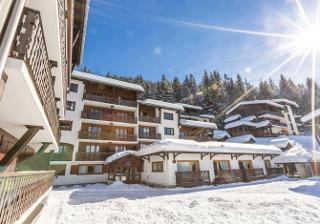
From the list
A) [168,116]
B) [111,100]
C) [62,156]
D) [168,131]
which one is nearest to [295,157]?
[168,131]

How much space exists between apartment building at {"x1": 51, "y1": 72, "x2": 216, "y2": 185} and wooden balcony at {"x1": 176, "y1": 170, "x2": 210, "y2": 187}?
23.9 ft

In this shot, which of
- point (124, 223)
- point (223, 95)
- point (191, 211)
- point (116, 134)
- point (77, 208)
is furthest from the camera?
point (223, 95)

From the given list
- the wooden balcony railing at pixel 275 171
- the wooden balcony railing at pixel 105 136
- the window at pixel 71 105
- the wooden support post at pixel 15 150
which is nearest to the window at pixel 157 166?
the wooden balcony railing at pixel 105 136

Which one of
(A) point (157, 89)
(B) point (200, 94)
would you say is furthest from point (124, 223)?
(B) point (200, 94)

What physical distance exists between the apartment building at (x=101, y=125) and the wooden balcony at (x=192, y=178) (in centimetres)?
728

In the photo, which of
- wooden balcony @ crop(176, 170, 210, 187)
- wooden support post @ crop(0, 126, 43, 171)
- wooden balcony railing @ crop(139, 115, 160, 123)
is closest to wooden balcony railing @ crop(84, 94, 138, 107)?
wooden balcony railing @ crop(139, 115, 160, 123)

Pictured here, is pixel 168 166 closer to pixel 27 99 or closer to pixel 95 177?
pixel 95 177

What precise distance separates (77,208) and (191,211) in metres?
5.81

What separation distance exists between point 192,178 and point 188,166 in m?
1.57

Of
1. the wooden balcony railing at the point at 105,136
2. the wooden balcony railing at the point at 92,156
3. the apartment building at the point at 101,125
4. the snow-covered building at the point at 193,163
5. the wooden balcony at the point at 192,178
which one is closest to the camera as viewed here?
the wooden balcony at the point at 192,178

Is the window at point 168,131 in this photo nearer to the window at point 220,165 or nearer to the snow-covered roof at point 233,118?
the window at point 220,165

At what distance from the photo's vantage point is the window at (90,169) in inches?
950

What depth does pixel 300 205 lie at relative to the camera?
29.9 feet

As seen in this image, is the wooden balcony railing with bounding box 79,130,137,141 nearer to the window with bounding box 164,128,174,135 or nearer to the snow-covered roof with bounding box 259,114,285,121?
the window with bounding box 164,128,174,135
